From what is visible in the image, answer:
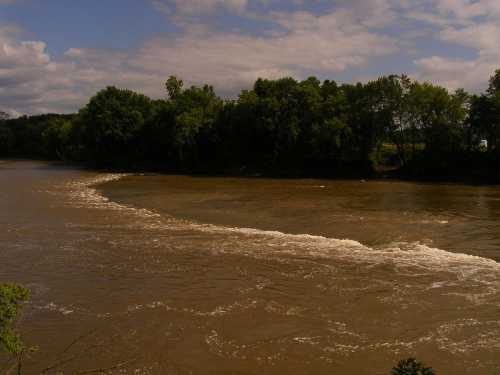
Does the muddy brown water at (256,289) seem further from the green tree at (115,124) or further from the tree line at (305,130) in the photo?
the green tree at (115,124)

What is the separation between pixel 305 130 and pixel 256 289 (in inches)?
1669

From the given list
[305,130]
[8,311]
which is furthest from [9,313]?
[305,130]

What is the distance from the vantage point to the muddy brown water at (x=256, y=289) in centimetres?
948

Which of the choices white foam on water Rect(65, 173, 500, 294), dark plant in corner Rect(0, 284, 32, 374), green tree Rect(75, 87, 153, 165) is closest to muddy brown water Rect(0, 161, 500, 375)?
white foam on water Rect(65, 173, 500, 294)

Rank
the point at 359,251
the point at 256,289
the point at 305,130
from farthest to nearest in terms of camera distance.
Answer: the point at 305,130 → the point at 359,251 → the point at 256,289

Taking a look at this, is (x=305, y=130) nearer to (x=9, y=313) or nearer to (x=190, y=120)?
(x=190, y=120)

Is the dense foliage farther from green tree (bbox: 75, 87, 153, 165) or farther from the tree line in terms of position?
green tree (bbox: 75, 87, 153, 165)

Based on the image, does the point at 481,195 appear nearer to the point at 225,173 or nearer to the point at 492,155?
the point at 492,155

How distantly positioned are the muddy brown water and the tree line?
75.6ft

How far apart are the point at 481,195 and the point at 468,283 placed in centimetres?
2356

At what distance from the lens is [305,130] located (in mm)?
54188

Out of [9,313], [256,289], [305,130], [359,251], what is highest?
[305,130]

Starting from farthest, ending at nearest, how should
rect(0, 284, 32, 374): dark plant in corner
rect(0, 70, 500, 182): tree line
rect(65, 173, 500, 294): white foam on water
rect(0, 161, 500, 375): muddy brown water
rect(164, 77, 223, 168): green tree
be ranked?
rect(164, 77, 223, 168): green tree
rect(0, 70, 500, 182): tree line
rect(65, 173, 500, 294): white foam on water
rect(0, 161, 500, 375): muddy brown water
rect(0, 284, 32, 374): dark plant in corner

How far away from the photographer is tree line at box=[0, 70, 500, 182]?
47.9m
